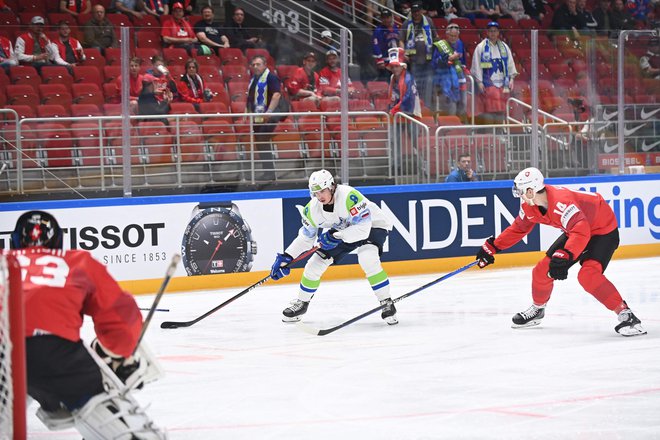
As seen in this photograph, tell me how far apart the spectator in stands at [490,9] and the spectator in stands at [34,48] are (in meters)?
7.50

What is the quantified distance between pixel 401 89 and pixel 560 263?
14.3ft

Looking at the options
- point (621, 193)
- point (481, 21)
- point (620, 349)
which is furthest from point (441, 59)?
point (620, 349)

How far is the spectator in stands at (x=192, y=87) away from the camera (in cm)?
1046

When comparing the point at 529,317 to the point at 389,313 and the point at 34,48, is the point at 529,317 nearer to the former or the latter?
the point at 389,313

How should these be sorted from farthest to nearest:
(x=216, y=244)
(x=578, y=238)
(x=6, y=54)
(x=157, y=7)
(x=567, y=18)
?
(x=567, y=18)
(x=157, y=7)
(x=216, y=244)
(x=6, y=54)
(x=578, y=238)

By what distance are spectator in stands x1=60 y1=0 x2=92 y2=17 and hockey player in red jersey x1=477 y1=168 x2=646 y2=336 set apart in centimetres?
533

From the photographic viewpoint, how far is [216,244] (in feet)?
35.8

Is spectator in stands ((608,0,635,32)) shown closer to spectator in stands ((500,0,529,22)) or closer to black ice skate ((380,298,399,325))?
spectator in stands ((500,0,529,22))

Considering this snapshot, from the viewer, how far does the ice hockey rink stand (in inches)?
207

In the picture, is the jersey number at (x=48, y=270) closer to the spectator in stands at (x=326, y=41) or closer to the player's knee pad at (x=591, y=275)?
the player's knee pad at (x=591, y=275)

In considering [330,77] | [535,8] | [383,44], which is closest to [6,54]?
[330,77]

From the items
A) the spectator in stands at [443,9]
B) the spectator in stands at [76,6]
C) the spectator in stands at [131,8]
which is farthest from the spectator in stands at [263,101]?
the spectator in stands at [443,9]

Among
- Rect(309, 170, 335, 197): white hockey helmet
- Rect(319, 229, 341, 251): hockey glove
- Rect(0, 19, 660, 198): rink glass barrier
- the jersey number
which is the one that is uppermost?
Rect(0, 19, 660, 198): rink glass barrier

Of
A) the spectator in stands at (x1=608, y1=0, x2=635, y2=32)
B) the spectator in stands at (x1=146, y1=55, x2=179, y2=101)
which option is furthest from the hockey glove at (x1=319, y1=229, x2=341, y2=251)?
the spectator in stands at (x1=608, y1=0, x2=635, y2=32)
